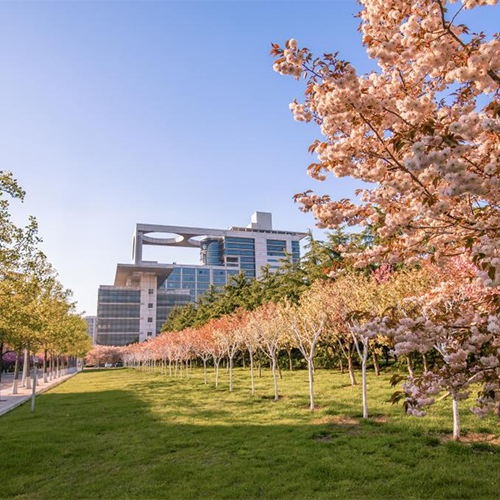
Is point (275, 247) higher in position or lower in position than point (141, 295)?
higher

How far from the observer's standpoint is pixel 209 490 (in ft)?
28.7

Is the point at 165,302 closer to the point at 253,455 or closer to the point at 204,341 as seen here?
the point at 204,341

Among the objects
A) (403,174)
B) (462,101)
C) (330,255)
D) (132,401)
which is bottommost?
(132,401)

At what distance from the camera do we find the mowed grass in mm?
8477

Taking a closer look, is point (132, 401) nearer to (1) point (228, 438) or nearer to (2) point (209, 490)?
(1) point (228, 438)

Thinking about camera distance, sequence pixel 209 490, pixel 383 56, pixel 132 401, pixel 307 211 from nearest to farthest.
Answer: pixel 383 56 < pixel 307 211 < pixel 209 490 < pixel 132 401

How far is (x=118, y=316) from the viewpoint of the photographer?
416 feet

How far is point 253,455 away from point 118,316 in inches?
4885

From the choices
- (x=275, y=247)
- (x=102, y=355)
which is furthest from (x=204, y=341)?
(x=275, y=247)

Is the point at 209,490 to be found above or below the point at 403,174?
below

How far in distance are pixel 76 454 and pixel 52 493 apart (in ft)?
11.5

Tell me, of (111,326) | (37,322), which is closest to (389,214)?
(37,322)

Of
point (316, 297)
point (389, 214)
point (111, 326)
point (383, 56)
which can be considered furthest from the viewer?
point (111, 326)

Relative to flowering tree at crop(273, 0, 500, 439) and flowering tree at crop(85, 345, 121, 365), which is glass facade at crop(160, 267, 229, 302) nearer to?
flowering tree at crop(85, 345, 121, 365)
